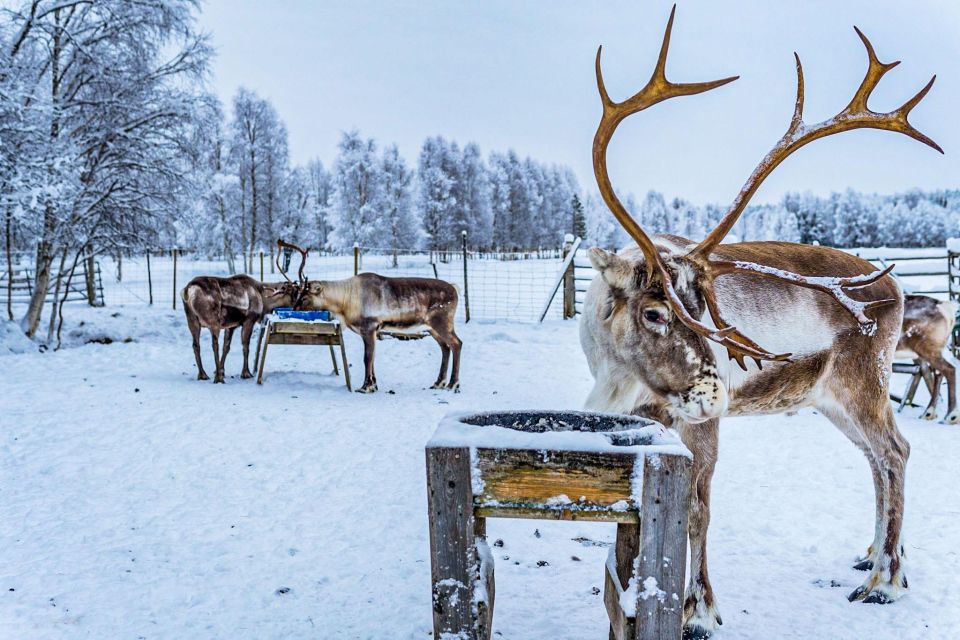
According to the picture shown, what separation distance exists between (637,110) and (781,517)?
2822 millimetres

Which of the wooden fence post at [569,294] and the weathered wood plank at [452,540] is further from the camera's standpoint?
the wooden fence post at [569,294]

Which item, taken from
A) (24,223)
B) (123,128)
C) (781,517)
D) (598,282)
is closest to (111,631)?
(598,282)

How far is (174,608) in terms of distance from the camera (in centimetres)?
290

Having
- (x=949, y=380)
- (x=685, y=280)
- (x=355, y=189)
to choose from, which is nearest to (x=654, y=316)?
(x=685, y=280)

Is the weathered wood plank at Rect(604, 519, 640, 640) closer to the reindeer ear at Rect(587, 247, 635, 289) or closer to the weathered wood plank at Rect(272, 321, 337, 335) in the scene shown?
the reindeer ear at Rect(587, 247, 635, 289)

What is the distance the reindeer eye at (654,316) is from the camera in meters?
2.82

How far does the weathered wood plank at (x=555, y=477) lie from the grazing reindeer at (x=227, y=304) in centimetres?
727

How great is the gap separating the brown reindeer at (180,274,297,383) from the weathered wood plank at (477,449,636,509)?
7339mm

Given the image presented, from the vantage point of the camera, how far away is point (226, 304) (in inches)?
346

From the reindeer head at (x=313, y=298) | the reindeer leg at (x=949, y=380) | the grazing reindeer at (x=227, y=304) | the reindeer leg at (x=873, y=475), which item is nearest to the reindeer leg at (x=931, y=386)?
the reindeer leg at (x=949, y=380)

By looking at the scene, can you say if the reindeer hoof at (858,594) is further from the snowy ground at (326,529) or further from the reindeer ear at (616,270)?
the reindeer ear at (616,270)

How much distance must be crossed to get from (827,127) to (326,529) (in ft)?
11.1

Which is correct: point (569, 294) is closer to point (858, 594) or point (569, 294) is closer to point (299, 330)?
point (299, 330)

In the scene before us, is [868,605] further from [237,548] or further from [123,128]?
[123,128]
